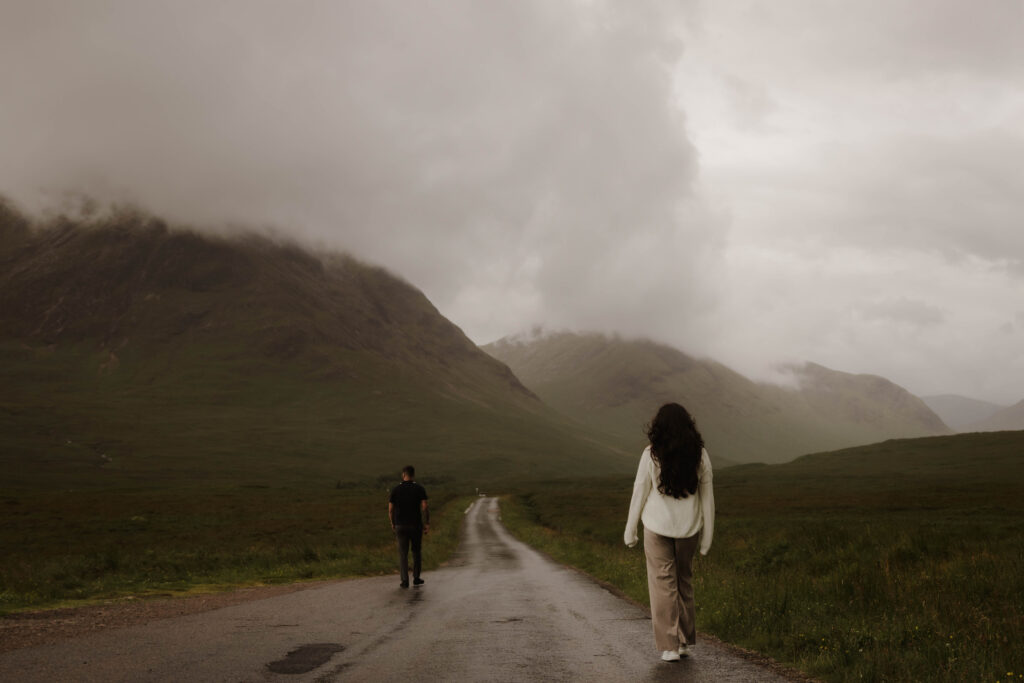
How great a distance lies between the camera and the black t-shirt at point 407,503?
1944cm

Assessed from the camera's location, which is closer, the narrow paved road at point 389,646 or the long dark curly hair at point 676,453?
the narrow paved road at point 389,646

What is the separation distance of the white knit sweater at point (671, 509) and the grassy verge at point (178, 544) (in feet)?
41.3

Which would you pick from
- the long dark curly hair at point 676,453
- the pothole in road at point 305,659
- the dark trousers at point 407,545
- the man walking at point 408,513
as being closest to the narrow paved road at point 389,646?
the pothole in road at point 305,659

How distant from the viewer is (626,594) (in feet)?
57.5

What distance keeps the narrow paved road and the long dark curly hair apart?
213 cm

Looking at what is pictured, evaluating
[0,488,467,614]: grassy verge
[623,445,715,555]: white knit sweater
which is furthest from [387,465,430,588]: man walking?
[623,445,715,555]: white knit sweater

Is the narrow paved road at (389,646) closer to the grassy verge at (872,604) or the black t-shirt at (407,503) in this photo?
the grassy verge at (872,604)

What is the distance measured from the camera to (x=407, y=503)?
63.9 ft

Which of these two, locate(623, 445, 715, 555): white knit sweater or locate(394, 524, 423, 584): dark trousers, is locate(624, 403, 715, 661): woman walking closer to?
locate(623, 445, 715, 555): white knit sweater

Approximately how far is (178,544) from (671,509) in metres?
46.6

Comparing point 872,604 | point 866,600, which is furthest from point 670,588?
point 866,600

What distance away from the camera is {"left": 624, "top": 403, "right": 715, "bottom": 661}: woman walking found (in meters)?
9.46

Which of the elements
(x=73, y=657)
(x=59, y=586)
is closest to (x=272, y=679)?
(x=73, y=657)

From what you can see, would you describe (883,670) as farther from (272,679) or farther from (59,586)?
(59,586)
